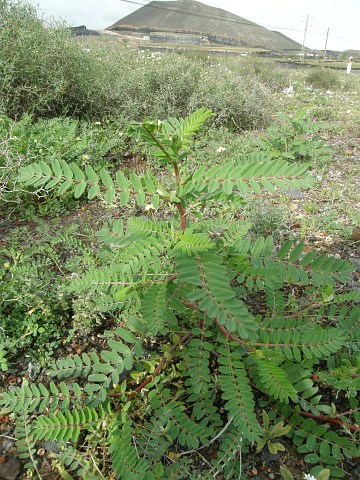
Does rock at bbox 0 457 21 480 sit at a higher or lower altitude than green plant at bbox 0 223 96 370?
lower

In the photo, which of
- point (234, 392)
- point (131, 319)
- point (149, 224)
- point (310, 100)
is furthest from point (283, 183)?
point (310, 100)

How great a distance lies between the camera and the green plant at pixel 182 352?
124 centimetres

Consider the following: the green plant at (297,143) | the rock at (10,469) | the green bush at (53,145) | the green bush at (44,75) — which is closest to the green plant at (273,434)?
the rock at (10,469)

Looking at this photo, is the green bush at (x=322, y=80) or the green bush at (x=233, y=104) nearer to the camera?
the green bush at (x=233, y=104)

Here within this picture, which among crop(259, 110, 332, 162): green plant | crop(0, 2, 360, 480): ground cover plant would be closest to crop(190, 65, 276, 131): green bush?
crop(259, 110, 332, 162): green plant

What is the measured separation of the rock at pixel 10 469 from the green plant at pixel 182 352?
13cm

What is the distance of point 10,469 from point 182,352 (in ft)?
2.79

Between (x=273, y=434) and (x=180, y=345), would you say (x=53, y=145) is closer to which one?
(x=180, y=345)

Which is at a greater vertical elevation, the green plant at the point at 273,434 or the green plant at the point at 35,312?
the green plant at the point at 35,312

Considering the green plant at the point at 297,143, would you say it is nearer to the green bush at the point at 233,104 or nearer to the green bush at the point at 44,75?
the green bush at the point at 233,104

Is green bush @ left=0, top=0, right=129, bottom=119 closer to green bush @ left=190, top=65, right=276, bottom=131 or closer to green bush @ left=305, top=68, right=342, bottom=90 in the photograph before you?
green bush @ left=190, top=65, right=276, bottom=131

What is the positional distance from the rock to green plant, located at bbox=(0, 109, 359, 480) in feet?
0.42

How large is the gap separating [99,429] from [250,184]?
3.92ft

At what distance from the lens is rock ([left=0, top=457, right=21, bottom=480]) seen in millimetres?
1520
